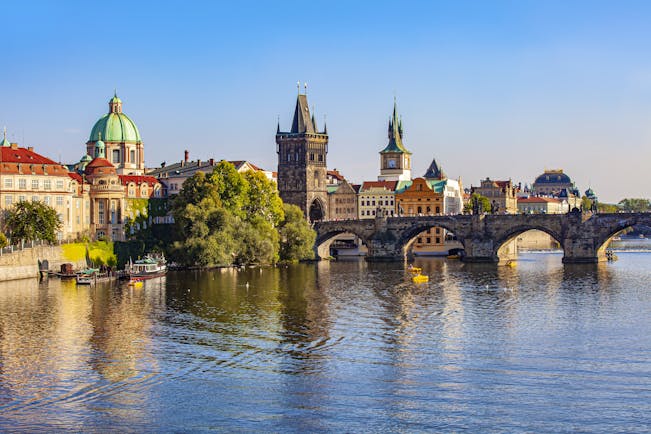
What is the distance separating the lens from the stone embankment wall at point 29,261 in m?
97.9

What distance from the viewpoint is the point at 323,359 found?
54250 mm

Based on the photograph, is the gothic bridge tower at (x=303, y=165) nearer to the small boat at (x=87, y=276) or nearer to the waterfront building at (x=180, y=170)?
the waterfront building at (x=180, y=170)

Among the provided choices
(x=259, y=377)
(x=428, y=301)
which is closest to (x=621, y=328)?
(x=428, y=301)

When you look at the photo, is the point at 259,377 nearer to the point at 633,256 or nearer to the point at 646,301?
the point at 646,301

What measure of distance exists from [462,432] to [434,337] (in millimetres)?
22037

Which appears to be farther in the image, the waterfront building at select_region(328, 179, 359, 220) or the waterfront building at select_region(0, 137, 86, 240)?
the waterfront building at select_region(328, 179, 359, 220)

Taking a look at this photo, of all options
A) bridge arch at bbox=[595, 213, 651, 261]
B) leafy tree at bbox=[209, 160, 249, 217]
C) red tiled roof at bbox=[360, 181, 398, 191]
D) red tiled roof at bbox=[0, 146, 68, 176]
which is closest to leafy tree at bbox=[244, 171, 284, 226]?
leafy tree at bbox=[209, 160, 249, 217]

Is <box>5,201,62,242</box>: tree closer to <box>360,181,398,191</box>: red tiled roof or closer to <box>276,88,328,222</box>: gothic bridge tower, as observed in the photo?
Result: <box>276,88,328,222</box>: gothic bridge tower

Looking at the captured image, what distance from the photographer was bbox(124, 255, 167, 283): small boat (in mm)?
100781

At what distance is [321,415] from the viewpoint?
42719 millimetres

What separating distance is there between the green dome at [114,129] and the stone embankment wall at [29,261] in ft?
179

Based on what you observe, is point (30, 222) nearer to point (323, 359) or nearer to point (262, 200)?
point (262, 200)

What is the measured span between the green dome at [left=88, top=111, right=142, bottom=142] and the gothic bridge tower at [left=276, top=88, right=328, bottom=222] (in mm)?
25914

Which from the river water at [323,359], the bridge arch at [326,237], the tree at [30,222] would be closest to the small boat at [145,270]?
the river water at [323,359]
